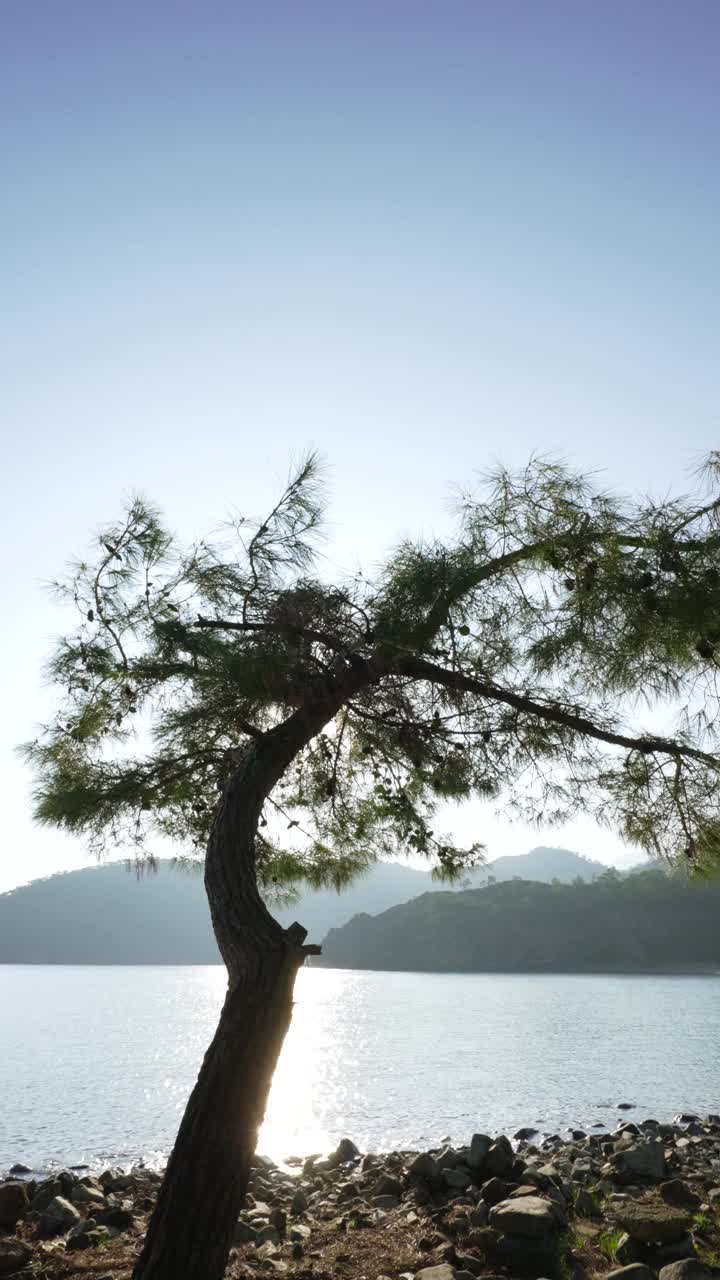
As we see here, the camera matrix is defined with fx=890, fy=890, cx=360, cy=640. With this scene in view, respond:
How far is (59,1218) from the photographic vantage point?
20.8 ft

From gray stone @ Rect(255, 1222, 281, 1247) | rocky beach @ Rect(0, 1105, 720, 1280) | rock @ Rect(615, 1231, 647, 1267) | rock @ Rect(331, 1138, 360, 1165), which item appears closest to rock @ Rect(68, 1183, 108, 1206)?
rocky beach @ Rect(0, 1105, 720, 1280)

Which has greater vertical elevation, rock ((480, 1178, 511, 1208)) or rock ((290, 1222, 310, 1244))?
rock ((480, 1178, 511, 1208))

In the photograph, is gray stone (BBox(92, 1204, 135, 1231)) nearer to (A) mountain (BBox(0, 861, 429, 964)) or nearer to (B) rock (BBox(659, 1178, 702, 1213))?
(B) rock (BBox(659, 1178, 702, 1213))

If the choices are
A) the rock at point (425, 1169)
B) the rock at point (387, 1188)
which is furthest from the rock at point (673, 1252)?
the rock at point (387, 1188)

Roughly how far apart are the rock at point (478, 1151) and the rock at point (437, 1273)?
9.36 ft

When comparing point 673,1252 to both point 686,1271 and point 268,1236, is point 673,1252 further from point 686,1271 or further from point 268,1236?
point 268,1236

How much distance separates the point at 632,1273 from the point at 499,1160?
3.00 metres

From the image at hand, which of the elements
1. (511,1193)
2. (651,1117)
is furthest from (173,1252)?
(651,1117)

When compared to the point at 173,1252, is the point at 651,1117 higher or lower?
lower

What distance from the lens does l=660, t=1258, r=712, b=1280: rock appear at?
4527 mm

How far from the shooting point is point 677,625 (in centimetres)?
488

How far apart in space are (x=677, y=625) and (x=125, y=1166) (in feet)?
34.8

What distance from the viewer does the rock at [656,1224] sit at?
5293mm

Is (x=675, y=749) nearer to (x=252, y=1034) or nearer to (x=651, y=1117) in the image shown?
Result: (x=252, y=1034)
